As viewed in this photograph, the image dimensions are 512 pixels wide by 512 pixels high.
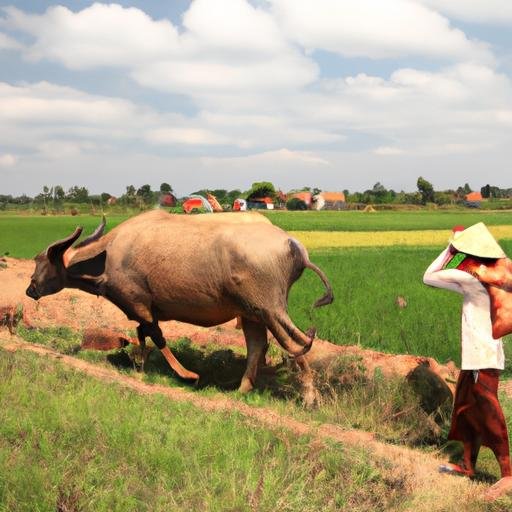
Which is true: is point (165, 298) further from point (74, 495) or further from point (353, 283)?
point (353, 283)

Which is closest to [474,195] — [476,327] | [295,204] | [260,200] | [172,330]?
[295,204]

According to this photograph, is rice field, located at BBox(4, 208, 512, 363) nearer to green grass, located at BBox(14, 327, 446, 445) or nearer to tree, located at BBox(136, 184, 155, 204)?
green grass, located at BBox(14, 327, 446, 445)

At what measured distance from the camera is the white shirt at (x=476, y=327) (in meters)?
4.48

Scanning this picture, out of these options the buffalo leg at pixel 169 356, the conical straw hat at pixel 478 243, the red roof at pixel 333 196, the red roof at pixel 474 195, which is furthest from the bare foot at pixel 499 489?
the red roof at pixel 474 195

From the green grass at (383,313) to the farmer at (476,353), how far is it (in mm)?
3407

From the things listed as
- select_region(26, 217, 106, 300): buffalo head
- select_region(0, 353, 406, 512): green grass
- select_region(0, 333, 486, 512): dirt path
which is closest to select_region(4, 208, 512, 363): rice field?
select_region(0, 333, 486, 512): dirt path

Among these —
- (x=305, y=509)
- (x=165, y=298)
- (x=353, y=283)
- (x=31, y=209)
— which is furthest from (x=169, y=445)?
(x=31, y=209)

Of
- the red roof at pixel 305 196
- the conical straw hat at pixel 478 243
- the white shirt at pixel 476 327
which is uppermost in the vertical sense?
the red roof at pixel 305 196

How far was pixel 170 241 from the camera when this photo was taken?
655 cm

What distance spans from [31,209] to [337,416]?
61178 mm

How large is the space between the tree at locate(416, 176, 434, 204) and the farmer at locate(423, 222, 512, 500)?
73.9 m

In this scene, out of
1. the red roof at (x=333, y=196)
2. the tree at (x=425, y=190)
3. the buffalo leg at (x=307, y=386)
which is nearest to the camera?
the buffalo leg at (x=307, y=386)

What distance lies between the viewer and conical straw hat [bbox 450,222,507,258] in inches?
183

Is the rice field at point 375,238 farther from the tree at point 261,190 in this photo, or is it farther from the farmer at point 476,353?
the tree at point 261,190
